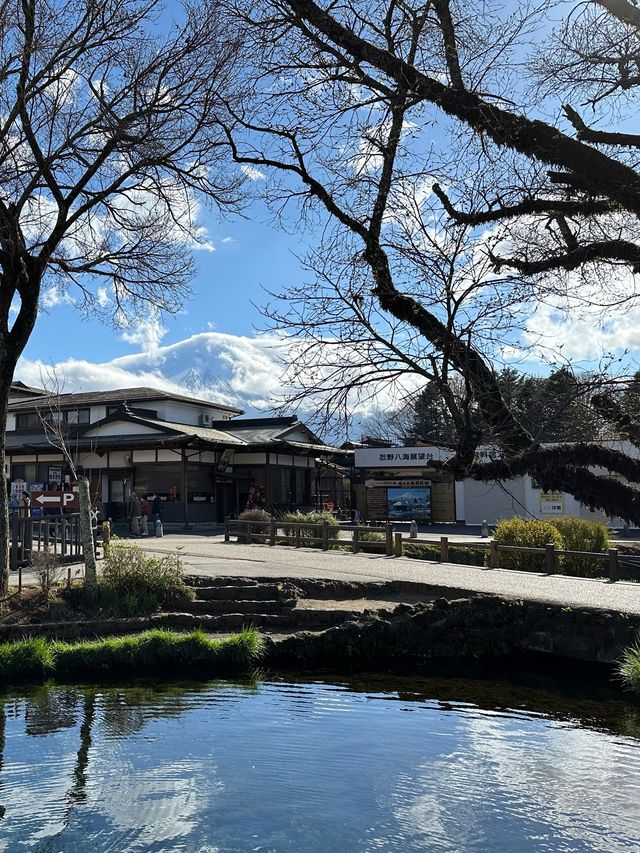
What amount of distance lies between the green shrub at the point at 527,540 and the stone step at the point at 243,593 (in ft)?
21.7

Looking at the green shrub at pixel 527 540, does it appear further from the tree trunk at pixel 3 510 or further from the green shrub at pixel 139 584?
the tree trunk at pixel 3 510

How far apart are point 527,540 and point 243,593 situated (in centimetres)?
823

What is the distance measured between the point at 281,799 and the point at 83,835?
1794 mm

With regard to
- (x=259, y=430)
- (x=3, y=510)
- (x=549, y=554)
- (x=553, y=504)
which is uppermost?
(x=259, y=430)

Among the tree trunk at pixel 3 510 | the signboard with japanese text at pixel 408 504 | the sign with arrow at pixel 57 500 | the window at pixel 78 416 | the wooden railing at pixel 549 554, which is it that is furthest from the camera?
the signboard with japanese text at pixel 408 504

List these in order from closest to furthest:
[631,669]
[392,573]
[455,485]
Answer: [631,669], [392,573], [455,485]

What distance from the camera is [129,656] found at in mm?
11625

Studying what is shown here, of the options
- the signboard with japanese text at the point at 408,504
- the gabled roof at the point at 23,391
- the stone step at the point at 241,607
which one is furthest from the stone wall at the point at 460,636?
the gabled roof at the point at 23,391

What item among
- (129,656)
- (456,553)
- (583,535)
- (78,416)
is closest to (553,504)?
(456,553)

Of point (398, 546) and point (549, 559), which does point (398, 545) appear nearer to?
point (398, 546)

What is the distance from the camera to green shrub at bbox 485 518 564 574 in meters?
18.3

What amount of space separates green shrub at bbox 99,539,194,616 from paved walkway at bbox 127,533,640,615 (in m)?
1.66

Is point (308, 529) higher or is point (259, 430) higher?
point (259, 430)

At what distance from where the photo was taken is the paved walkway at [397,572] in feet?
45.0
